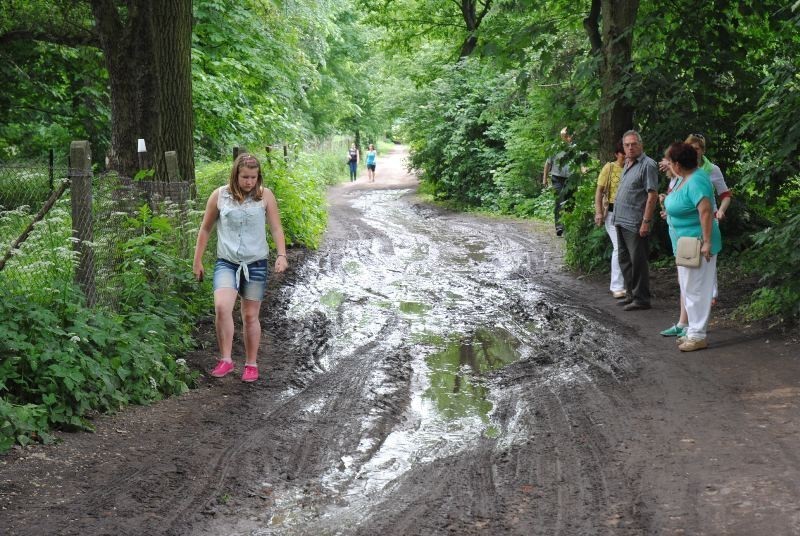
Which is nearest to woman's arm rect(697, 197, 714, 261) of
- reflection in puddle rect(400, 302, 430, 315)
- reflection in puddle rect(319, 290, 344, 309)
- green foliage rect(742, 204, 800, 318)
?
green foliage rect(742, 204, 800, 318)

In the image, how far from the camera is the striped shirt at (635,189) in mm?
10531

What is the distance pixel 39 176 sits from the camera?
803cm

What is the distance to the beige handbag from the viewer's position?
8383 millimetres

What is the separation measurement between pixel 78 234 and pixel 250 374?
192 cm

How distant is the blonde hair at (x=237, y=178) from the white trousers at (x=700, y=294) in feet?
13.4

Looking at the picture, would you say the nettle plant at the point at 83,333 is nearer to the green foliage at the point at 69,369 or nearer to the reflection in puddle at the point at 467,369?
the green foliage at the point at 69,369

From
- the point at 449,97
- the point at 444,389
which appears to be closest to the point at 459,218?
the point at 449,97

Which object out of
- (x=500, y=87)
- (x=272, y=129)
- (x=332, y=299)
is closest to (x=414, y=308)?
(x=332, y=299)

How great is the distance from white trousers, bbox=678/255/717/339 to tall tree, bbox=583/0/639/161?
4.76 metres

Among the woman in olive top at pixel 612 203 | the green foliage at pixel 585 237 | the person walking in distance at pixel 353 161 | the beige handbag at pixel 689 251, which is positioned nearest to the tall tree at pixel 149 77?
the woman in olive top at pixel 612 203

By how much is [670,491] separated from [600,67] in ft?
30.5

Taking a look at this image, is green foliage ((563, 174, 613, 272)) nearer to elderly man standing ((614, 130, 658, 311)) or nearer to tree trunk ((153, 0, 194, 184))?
elderly man standing ((614, 130, 658, 311))

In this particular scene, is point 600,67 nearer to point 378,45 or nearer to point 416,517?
point 416,517

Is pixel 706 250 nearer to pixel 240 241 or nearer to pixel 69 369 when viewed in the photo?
pixel 240 241
